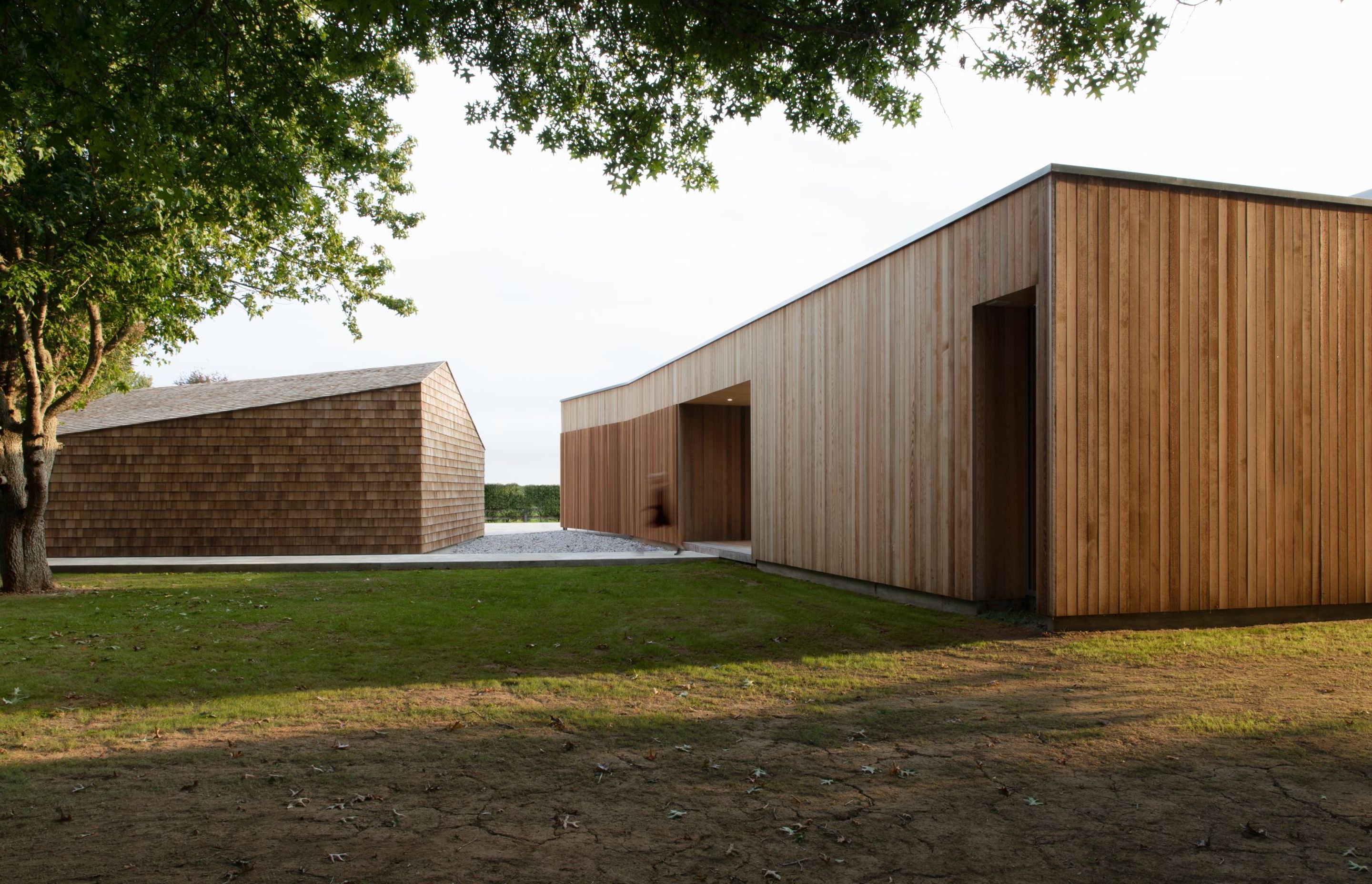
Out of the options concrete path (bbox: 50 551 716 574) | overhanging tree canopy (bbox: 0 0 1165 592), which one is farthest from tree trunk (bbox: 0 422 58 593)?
concrete path (bbox: 50 551 716 574)

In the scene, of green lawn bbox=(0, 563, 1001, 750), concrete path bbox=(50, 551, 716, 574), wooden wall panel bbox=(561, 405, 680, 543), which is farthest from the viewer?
wooden wall panel bbox=(561, 405, 680, 543)

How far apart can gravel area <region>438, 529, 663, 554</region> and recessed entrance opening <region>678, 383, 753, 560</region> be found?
98cm

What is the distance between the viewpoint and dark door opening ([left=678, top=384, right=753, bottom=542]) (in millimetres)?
15625

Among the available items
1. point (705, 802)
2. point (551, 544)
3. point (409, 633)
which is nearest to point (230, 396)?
point (551, 544)

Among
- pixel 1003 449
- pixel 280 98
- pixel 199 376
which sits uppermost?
pixel 199 376

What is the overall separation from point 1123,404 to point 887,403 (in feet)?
7.88

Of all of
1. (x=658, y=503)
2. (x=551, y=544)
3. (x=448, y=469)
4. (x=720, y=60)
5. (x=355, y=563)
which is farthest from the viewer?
(x=658, y=503)

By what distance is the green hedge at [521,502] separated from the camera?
91.4 feet

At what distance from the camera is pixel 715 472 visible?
52.3ft

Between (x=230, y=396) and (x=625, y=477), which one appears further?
(x=625, y=477)

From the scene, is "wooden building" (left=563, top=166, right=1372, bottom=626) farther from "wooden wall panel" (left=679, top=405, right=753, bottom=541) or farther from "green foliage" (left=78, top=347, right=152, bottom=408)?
"green foliage" (left=78, top=347, right=152, bottom=408)

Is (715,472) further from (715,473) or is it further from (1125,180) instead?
(1125,180)

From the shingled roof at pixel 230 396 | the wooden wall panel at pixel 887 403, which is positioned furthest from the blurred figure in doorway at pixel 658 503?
the shingled roof at pixel 230 396

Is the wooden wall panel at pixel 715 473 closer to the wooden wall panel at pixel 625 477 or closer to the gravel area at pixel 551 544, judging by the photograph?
the wooden wall panel at pixel 625 477
